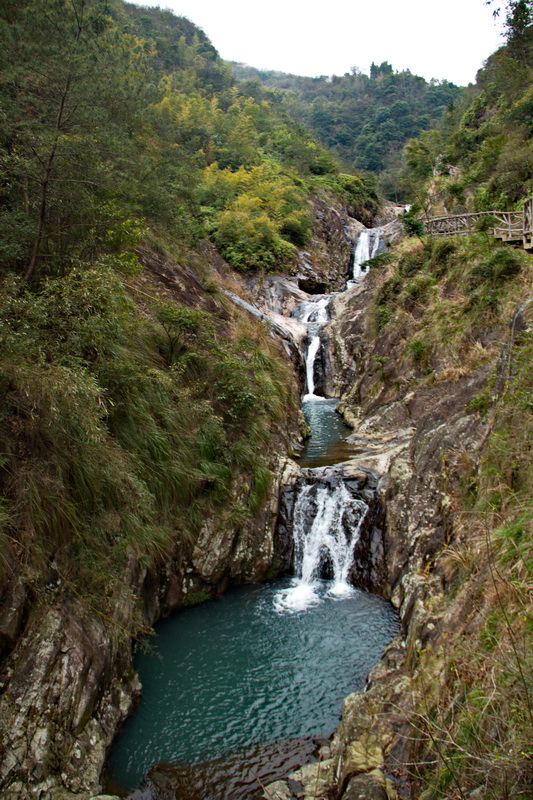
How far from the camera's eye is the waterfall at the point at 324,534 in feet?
32.4

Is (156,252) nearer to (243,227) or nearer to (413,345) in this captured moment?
(413,345)

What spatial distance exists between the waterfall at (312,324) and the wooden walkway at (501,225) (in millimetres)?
5942

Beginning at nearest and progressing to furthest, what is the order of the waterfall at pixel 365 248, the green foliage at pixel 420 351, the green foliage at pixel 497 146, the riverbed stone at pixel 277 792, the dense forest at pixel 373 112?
the riverbed stone at pixel 277 792 < the green foliage at pixel 420 351 < the green foliage at pixel 497 146 < the waterfall at pixel 365 248 < the dense forest at pixel 373 112

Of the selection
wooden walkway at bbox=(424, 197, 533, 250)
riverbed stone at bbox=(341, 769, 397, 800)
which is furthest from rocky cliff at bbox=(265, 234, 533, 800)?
wooden walkway at bbox=(424, 197, 533, 250)

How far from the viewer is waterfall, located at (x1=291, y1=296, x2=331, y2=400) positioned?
20.2 meters

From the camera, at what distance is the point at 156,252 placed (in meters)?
14.6

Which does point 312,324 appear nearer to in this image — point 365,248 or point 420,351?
point 420,351

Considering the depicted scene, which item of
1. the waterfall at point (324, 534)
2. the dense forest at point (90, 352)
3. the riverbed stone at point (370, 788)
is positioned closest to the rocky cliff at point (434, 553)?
the riverbed stone at point (370, 788)

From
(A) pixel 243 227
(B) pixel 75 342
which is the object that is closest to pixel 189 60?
(A) pixel 243 227

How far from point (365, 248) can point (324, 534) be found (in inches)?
1022

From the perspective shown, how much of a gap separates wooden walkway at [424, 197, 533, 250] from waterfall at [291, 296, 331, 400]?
594 centimetres

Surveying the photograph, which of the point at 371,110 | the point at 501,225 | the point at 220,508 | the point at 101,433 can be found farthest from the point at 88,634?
the point at 371,110

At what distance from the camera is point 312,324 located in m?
21.8

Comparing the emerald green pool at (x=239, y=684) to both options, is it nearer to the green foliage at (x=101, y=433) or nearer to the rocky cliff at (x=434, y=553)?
the rocky cliff at (x=434, y=553)
